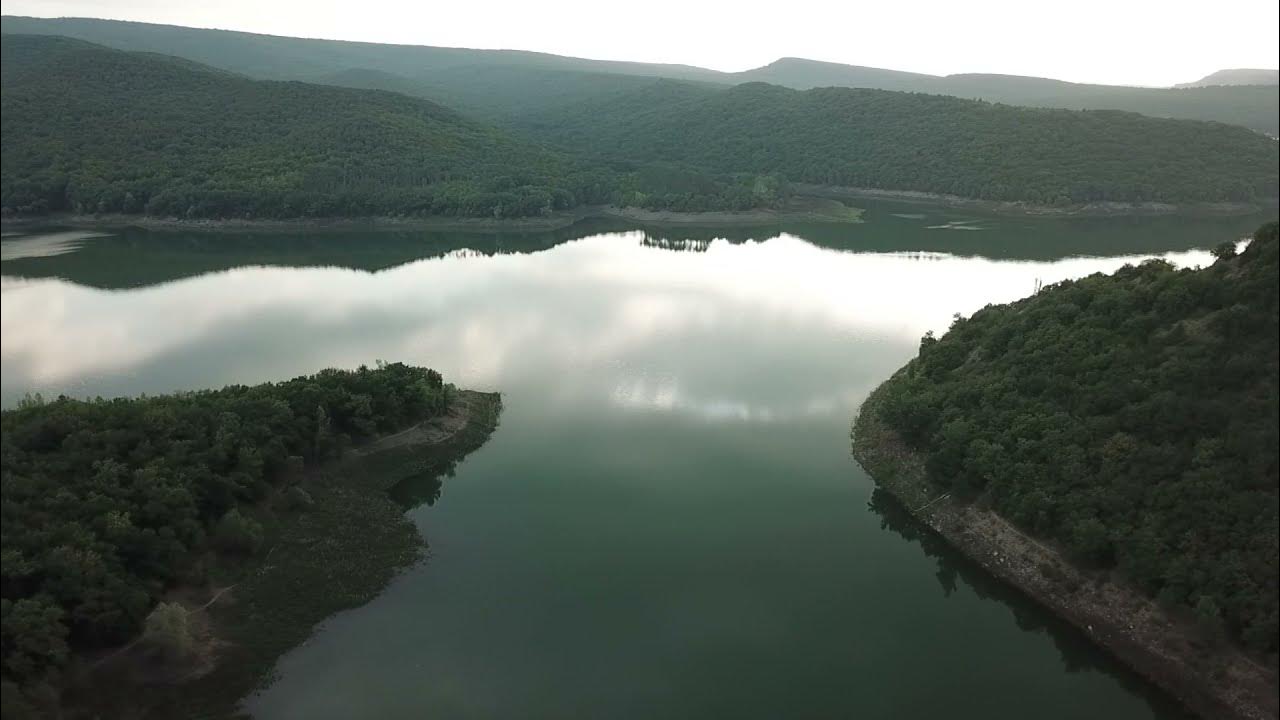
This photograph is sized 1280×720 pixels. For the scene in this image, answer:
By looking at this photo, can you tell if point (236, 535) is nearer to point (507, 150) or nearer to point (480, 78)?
point (507, 150)

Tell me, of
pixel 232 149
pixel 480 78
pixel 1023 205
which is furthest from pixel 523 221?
pixel 480 78

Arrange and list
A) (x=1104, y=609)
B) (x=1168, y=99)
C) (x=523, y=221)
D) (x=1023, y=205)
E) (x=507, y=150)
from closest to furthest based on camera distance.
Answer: (x=1104, y=609) < (x=1168, y=99) < (x=523, y=221) < (x=1023, y=205) < (x=507, y=150)

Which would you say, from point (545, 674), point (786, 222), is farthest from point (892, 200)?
point (545, 674)

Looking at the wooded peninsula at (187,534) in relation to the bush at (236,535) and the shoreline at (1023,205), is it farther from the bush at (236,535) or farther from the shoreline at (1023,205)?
the shoreline at (1023,205)

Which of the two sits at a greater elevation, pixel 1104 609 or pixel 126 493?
pixel 126 493

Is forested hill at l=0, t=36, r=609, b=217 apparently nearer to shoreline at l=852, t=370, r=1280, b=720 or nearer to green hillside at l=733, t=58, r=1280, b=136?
shoreline at l=852, t=370, r=1280, b=720

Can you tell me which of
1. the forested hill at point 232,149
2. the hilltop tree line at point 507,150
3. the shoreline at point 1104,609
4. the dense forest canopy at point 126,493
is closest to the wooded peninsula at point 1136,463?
the shoreline at point 1104,609

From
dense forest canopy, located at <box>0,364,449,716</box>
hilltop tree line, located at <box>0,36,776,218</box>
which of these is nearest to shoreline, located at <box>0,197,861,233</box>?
hilltop tree line, located at <box>0,36,776,218</box>
